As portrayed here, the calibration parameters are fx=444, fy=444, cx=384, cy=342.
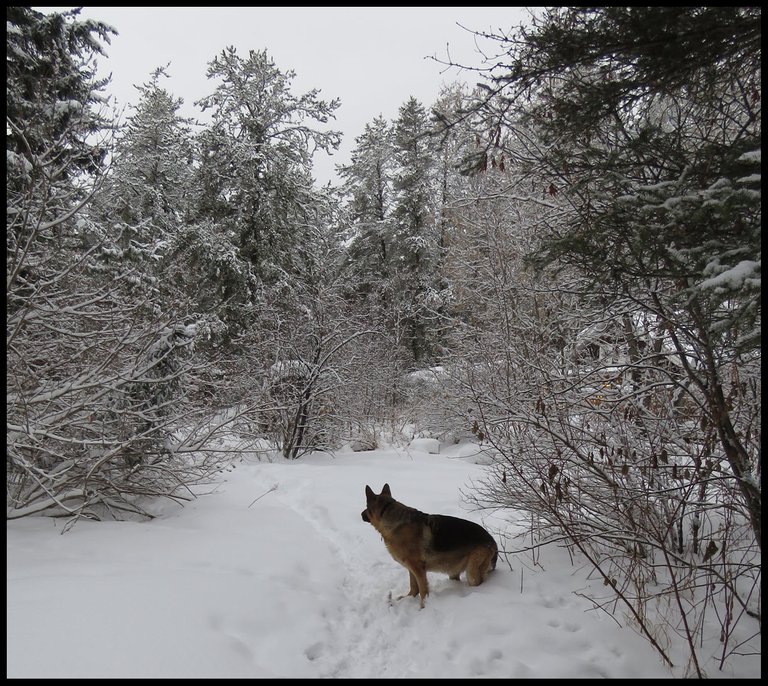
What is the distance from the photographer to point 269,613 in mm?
3600

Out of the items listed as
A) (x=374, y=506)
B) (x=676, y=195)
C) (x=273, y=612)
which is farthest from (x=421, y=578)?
(x=676, y=195)

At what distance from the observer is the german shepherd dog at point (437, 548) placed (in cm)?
400

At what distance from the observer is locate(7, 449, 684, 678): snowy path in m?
2.88

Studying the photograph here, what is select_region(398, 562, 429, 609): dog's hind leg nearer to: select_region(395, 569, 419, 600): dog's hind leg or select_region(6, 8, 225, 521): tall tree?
select_region(395, 569, 419, 600): dog's hind leg

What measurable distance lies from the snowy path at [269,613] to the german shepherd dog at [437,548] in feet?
0.55

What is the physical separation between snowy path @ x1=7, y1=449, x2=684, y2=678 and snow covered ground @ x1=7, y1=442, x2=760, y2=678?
0.01m

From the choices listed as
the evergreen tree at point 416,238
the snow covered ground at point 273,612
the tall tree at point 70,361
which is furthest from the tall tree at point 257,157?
the snow covered ground at point 273,612

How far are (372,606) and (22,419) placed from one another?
438 cm

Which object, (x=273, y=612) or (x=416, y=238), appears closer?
(x=273, y=612)

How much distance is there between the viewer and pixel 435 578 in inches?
181

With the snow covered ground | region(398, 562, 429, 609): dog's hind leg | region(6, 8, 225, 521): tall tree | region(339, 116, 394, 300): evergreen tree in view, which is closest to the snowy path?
the snow covered ground

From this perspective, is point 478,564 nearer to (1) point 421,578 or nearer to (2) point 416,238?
(1) point 421,578

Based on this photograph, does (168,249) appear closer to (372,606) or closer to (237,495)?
(237,495)

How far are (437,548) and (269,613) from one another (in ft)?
4.94
